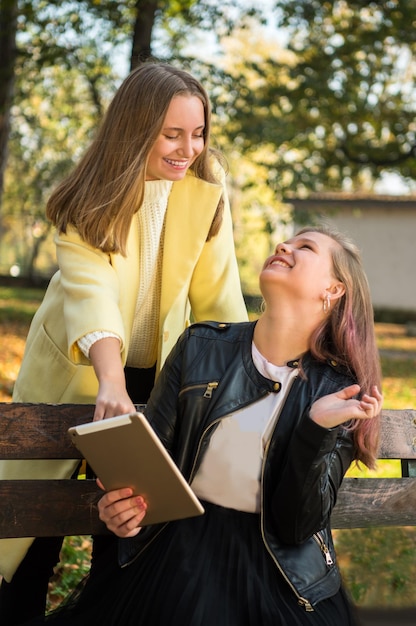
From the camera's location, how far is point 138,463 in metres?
2.37

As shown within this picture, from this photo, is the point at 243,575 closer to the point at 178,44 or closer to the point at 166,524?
the point at 166,524

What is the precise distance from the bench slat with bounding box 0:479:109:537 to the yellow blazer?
0.32 ft

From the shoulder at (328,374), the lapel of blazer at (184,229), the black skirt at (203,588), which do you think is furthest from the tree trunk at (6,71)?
the black skirt at (203,588)

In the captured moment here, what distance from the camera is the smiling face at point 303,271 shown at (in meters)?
2.85

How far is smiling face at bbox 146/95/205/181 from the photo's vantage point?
10.2 ft

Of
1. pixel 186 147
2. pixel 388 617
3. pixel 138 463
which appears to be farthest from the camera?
pixel 388 617

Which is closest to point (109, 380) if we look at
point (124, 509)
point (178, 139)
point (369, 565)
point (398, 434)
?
point (124, 509)

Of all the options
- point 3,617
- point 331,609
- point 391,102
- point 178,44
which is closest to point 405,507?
point 331,609

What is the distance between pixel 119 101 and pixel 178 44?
14.0m

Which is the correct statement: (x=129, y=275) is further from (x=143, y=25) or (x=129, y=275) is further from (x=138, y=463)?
(x=143, y=25)

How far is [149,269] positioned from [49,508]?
902 mm

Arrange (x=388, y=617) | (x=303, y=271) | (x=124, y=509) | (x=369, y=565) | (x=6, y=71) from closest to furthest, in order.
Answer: (x=124, y=509) → (x=303, y=271) → (x=388, y=617) → (x=369, y=565) → (x=6, y=71)

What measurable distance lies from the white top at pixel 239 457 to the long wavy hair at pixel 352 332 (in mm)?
258

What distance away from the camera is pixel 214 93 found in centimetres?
1387
